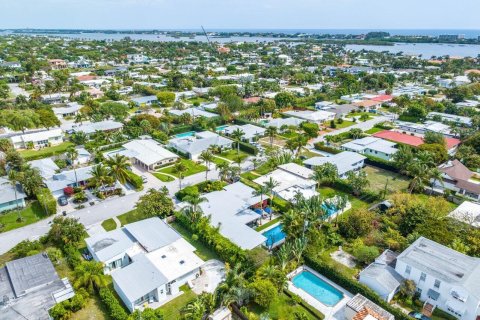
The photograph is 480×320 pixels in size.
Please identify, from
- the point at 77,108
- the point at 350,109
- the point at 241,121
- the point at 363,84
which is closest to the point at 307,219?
the point at 241,121

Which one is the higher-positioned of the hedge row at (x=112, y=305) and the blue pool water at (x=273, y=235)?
the hedge row at (x=112, y=305)

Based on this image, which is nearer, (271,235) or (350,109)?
(271,235)

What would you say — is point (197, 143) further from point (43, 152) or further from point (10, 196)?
point (10, 196)

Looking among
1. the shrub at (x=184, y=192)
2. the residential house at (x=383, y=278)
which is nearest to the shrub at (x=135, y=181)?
the shrub at (x=184, y=192)

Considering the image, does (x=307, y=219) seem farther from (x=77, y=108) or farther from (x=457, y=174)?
(x=77, y=108)

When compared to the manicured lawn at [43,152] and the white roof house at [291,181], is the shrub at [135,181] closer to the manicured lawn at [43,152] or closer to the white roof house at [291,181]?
the white roof house at [291,181]

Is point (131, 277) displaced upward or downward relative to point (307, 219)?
downward

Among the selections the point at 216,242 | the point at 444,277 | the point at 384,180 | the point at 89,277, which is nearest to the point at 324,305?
A: the point at 444,277
